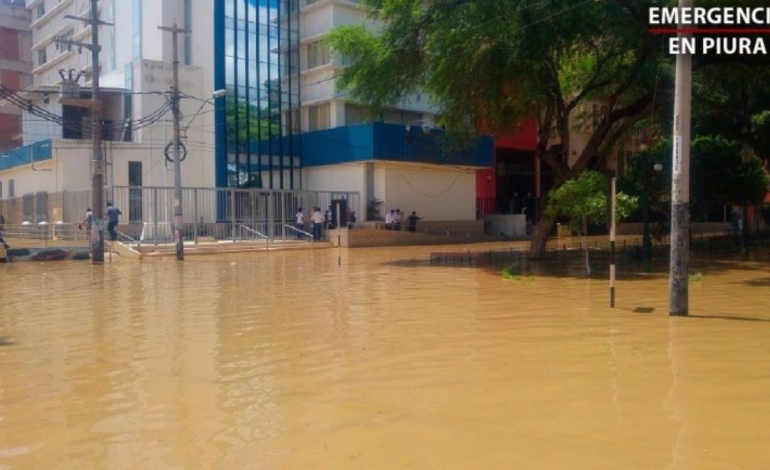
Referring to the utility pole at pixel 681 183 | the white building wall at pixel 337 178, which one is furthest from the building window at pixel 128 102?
the utility pole at pixel 681 183

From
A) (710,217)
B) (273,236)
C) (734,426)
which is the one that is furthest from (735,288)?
(710,217)

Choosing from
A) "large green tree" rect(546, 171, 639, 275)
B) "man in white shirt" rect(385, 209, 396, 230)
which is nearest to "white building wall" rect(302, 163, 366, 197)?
"man in white shirt" rect(385, 209, 396, 230)

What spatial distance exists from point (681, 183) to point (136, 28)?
3847 cm

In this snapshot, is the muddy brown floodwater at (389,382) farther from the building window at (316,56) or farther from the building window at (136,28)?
the building window at (136,28)

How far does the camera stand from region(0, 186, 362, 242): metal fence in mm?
33625

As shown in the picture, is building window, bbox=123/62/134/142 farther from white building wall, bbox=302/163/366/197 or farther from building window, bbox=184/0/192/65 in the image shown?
white building wall, bbox=302/163/366/197

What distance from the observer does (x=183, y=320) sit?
39.4ft

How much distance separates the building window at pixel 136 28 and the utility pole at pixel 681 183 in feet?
122

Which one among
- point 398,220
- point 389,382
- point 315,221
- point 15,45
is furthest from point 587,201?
point 15,45

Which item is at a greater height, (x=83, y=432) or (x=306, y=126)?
(x=306, y=126)

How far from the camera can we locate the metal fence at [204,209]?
3362 centimetres

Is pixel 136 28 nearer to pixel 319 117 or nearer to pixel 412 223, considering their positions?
pixel 319 117

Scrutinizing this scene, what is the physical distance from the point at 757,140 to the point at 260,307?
69.7 feet

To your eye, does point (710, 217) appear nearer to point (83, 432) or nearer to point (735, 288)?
point (735, 288)
